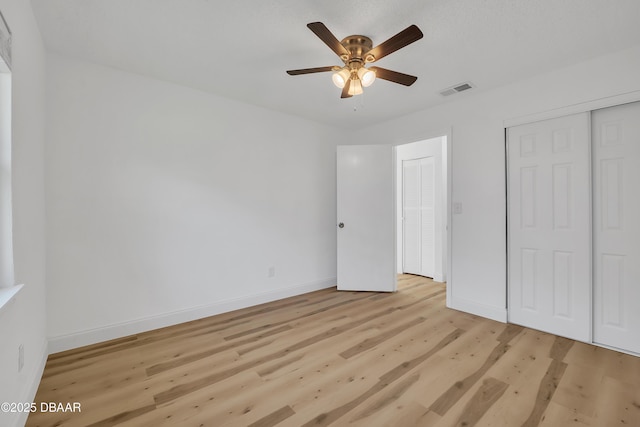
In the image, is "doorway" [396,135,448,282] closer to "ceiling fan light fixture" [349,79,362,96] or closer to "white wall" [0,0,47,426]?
"ceiling fan light fixture" [349,79,362,96]

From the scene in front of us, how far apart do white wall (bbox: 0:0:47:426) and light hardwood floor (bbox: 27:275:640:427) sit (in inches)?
11.7

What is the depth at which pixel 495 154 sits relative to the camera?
2891mm

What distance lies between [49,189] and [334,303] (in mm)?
3004

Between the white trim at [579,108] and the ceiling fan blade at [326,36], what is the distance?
2.01 m

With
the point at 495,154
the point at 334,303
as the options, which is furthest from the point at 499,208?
the point at 334,303

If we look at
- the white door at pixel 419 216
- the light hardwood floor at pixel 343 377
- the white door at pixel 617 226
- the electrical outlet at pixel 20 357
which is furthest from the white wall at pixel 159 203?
the white door at pixel 617 226

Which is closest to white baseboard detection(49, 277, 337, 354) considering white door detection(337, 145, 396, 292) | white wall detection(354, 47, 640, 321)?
white door detection(337, 145, 396, 292)

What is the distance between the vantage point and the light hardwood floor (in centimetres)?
153

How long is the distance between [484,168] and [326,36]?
2.32m

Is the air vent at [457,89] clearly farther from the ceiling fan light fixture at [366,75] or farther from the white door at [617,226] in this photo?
the ceiling fan light fixture at [366,75]

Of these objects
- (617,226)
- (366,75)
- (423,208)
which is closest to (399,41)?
(366,75)

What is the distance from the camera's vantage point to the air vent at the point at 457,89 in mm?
2794

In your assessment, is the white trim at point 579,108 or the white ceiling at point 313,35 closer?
the white ceiling at point 313,35

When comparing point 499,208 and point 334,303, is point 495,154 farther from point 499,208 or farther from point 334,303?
point 334,303
